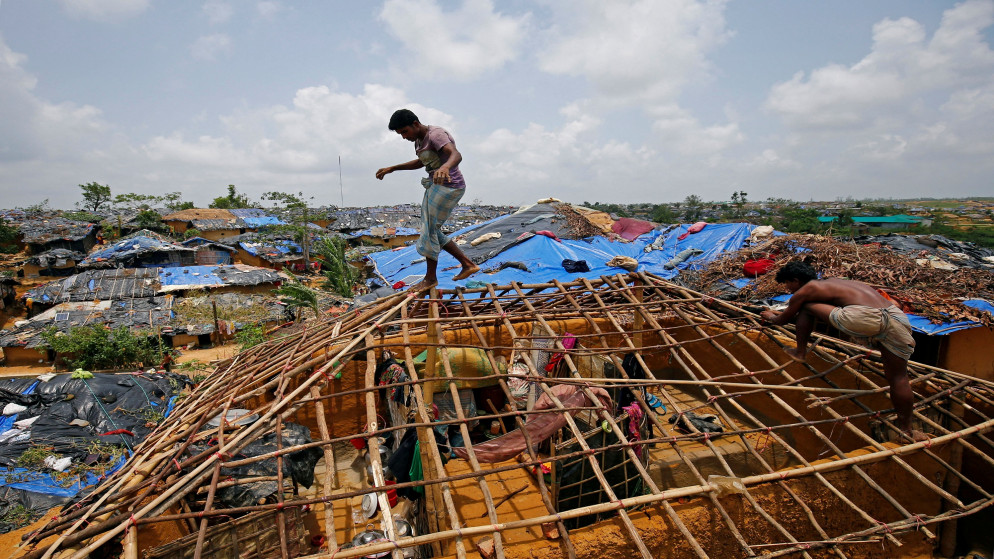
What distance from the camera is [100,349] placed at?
1238 centimetres

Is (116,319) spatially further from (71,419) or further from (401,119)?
(401,119)

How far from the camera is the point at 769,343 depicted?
7.04 metres

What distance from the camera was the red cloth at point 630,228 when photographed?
60.1ft

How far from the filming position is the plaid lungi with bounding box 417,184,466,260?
4.32 metres

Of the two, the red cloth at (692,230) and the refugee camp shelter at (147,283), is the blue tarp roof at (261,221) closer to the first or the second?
the refugee camp shelter at (147,283)

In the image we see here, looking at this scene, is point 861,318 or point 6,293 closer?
point 861,318

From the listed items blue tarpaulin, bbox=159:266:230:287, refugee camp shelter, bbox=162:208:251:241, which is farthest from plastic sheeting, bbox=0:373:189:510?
refugee camp shelter, bbox=162:208:251:241

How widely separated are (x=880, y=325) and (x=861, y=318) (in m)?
0.15

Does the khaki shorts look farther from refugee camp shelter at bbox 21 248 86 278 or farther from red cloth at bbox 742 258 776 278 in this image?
refugee camp shelter at bbox 21 248 86 278

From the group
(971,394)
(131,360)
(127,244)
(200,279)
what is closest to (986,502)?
(971,394)

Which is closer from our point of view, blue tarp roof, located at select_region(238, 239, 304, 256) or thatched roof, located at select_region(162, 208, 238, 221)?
blue tarp roof, located at select_region(238, 239, 304, 256)

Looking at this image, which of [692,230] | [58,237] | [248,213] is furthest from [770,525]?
[248,213]

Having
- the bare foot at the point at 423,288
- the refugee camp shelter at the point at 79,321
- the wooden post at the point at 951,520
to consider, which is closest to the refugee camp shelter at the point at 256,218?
the refugee camp shelter at the point at 79,321

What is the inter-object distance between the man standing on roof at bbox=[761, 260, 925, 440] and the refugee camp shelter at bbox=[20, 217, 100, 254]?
141 feet
